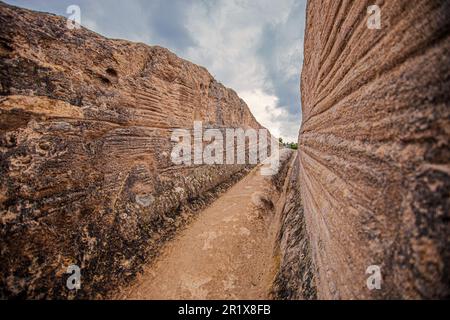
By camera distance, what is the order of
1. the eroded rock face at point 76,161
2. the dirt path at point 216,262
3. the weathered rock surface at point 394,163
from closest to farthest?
the weathered rock surface at point 394,163, the eroded rock face at point 76,161, the dirt path at point 216,262

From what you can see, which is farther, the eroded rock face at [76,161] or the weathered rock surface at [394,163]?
the eroded rock face at [76,161]

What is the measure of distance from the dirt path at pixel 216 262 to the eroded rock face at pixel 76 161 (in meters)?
0.45

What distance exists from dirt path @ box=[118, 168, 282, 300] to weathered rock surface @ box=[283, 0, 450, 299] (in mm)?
1854

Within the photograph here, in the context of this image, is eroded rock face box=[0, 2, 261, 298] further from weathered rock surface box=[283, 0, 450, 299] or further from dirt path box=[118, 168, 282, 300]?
weathered rock surface box=[283, 0, 450, 299]

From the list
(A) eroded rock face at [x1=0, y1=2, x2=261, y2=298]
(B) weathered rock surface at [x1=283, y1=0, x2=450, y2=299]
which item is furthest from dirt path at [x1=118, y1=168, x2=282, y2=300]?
(B) weathered rock surface at [x1=283, y1=0, x2=450, y2=299]

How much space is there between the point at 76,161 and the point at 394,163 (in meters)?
4.80

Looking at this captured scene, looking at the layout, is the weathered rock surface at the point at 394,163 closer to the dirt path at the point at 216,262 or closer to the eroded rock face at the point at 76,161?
the dirt path at the point at 216,262

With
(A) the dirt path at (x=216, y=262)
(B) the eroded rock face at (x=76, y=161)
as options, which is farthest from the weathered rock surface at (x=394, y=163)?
(B) the eroded rock face at (x=76, y=161)

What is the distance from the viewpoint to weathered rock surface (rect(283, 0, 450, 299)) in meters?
1.01

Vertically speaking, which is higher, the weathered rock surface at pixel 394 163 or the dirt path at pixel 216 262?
the weathered rock surface at pixel 394 163

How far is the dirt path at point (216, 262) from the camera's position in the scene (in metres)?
3.39

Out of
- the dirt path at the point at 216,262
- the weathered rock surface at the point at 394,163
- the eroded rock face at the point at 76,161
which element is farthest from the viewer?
the dirt path at the point at 216,262

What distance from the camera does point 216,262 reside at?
4.00 m
